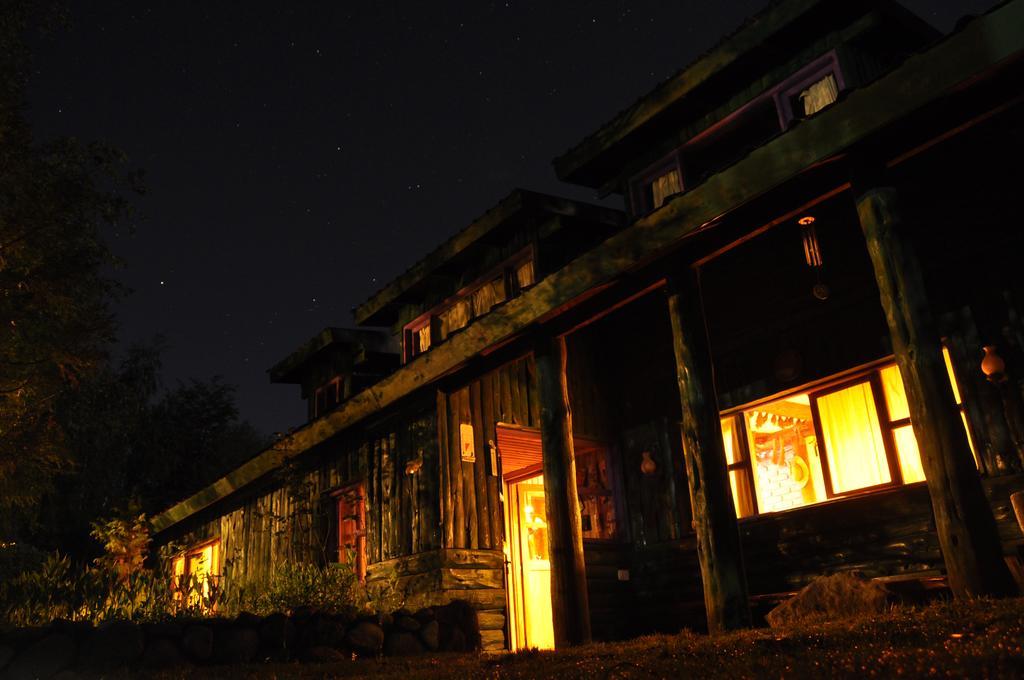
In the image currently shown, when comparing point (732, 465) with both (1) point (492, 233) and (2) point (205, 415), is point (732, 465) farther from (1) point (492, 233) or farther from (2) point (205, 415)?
(2) point (205, 415)

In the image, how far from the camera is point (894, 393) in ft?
33.1

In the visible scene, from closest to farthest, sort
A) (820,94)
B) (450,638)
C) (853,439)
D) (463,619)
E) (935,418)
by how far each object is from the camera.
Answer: (935,418) → (450,638) → (853,439) → (463,619) → (820,94)

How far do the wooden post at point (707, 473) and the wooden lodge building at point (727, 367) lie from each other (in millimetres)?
24

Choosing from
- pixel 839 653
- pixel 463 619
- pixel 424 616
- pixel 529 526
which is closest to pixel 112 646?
pixel 424 616

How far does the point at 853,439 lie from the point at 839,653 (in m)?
6.20

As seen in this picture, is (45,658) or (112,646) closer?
(45,658)

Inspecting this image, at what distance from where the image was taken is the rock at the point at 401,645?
375 inches

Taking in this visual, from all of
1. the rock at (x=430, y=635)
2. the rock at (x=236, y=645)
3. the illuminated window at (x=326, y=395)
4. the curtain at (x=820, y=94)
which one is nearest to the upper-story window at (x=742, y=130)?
the curtain at (x=820, y=94)

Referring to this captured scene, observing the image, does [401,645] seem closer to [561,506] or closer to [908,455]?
[561,506]

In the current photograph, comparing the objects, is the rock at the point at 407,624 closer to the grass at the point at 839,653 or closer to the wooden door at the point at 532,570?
the grass at the point at 839,653

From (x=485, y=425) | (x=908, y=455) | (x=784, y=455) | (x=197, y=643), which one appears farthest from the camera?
(x=485, y=425)

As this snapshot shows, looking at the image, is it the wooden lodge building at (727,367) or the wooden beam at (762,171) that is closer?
the wooden beam at (762,171)

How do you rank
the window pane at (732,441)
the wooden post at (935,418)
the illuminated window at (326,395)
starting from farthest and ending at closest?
the illuminated window at (326,395), the window pane at (732,441), the wooden post at (935,418)

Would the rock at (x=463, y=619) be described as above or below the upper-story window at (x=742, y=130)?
below
